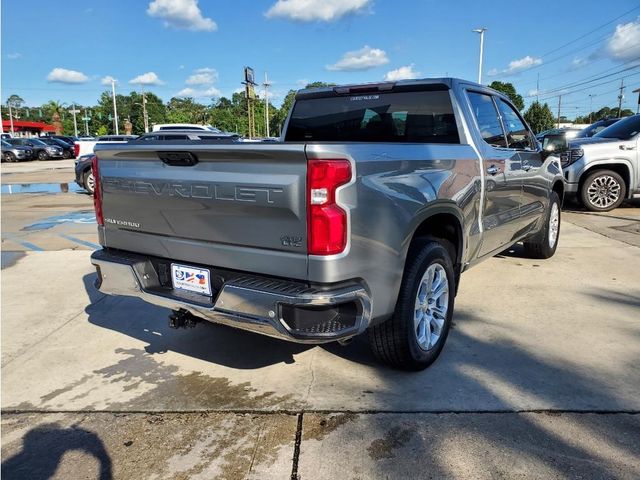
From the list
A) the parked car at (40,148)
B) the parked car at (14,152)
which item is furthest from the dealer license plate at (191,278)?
the parked car at (40,148)

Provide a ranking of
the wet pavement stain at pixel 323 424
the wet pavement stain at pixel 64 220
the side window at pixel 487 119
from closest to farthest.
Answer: the wet pavement stain at pixel 323 424 → the side window at pixel 487 119 → the wet pavement stain at pixel 64 220

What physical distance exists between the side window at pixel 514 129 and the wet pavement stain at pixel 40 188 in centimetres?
1369

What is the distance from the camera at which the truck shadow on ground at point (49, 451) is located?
253 cm

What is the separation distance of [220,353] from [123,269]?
1018 millimetres

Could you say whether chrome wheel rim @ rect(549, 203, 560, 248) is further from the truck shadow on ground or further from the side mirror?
the truck shadow on ground

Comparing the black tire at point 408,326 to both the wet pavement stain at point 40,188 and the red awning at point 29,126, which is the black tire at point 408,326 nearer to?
the wet pavement stain at point 40,188

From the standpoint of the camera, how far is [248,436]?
109 inches

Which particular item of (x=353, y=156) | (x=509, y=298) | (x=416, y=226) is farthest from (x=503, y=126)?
(x=353, y=156)

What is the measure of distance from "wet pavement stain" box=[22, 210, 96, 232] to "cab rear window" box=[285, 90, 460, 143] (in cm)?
616

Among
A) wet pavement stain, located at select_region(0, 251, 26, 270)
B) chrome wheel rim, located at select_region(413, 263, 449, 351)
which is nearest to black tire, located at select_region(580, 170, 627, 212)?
chrome wheel rim, located at select_region(413, 263, 449, 351)

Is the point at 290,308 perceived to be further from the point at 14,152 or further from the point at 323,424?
the point at 14,152

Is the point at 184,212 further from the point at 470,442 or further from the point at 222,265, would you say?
the point at 470,442

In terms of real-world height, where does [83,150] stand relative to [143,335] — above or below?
above

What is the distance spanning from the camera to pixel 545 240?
605 cm
